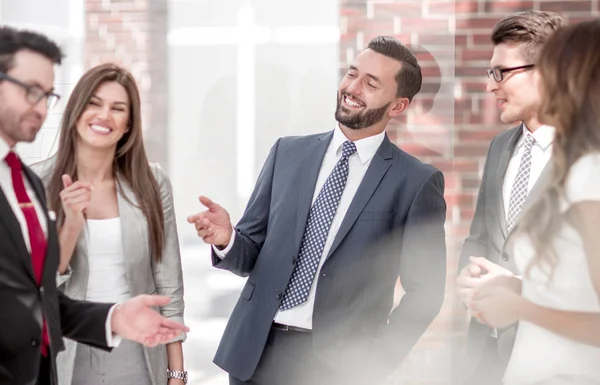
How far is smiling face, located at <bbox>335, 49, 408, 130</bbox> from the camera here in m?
2.61

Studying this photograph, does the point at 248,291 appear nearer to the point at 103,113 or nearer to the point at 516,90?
the point at 103,113

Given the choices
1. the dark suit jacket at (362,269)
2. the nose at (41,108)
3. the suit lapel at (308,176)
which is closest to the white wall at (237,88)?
the suit lapel at (308,176)

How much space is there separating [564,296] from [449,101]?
182cm

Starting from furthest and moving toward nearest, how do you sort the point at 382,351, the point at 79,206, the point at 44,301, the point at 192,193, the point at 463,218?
the point at 192,193, the point at 463,218, the point at 382,351, the point at 79,206, the point at 44,301

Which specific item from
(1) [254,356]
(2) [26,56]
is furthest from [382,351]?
(2) [26,56]

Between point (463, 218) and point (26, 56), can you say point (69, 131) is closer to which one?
point (26, 56)

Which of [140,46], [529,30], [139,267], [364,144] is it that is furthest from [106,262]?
[140,46]

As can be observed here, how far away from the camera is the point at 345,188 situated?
255 cm

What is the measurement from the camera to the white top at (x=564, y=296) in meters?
1.53

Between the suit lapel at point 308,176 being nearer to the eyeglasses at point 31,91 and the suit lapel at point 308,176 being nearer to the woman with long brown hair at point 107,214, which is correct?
the woman with long brown hair at point 107,214

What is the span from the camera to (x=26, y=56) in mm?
1645

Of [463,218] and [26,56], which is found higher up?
[26,56]

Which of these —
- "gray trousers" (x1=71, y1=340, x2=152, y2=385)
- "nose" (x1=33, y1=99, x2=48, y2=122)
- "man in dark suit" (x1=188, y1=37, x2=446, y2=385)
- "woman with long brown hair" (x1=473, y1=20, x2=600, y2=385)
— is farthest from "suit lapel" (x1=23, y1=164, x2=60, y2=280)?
"woman with long brown hair" (x1=473, y1=20, x2=600, y2=385)

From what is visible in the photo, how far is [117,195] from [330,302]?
73 centimetres
